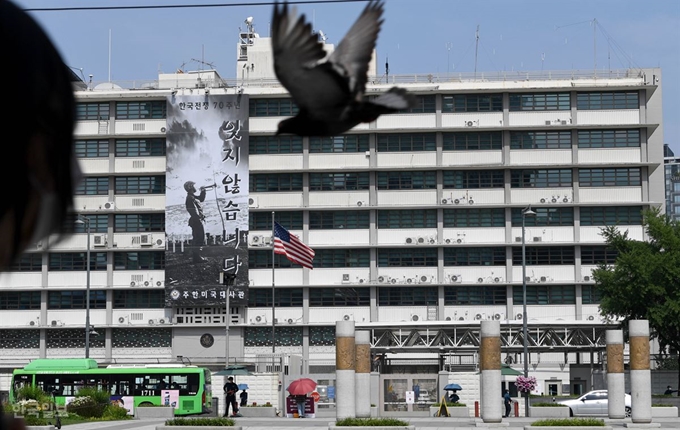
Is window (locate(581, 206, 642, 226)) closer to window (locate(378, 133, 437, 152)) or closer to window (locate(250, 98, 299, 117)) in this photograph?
window (locate(378, 133, 437, 152))

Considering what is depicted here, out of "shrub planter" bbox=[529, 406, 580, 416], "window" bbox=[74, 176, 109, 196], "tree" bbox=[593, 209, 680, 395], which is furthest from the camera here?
"window" bbox=[74, 176, 109, 196]

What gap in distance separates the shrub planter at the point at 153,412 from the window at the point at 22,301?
38326mm

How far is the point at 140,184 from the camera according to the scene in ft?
302

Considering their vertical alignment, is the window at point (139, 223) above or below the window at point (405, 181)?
below

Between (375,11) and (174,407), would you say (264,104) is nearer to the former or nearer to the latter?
(174,407)

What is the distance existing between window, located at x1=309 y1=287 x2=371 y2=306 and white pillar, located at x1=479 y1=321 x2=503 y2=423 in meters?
48.1

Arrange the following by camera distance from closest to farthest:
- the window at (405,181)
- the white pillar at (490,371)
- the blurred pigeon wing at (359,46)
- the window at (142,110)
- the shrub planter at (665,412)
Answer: the blurred pigeon wing at (359,46) < the white pillar at (490,371) < the shrub planter at (665,412) < the window at (405,181) < the window at (142,110)

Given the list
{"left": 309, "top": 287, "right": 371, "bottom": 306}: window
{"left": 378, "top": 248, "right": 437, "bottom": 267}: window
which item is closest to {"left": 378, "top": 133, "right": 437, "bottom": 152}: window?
{"left": 378, "top": 248, "right": 437, "bottom": 267}: window

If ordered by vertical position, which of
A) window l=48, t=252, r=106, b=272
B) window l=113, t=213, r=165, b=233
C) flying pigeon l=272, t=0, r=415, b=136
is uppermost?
window l=113, t=213, r=165, b=233

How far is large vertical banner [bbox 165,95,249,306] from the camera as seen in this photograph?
89188mm

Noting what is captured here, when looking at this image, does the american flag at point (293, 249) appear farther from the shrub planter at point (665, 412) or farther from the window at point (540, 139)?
the window at point (540, 139)

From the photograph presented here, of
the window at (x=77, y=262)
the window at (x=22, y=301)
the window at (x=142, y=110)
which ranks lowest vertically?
the window at (x=22, y=301)

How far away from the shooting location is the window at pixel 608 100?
87.8 meters

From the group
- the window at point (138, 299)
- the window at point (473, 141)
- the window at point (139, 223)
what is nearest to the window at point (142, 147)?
the window at point (139, 223)
